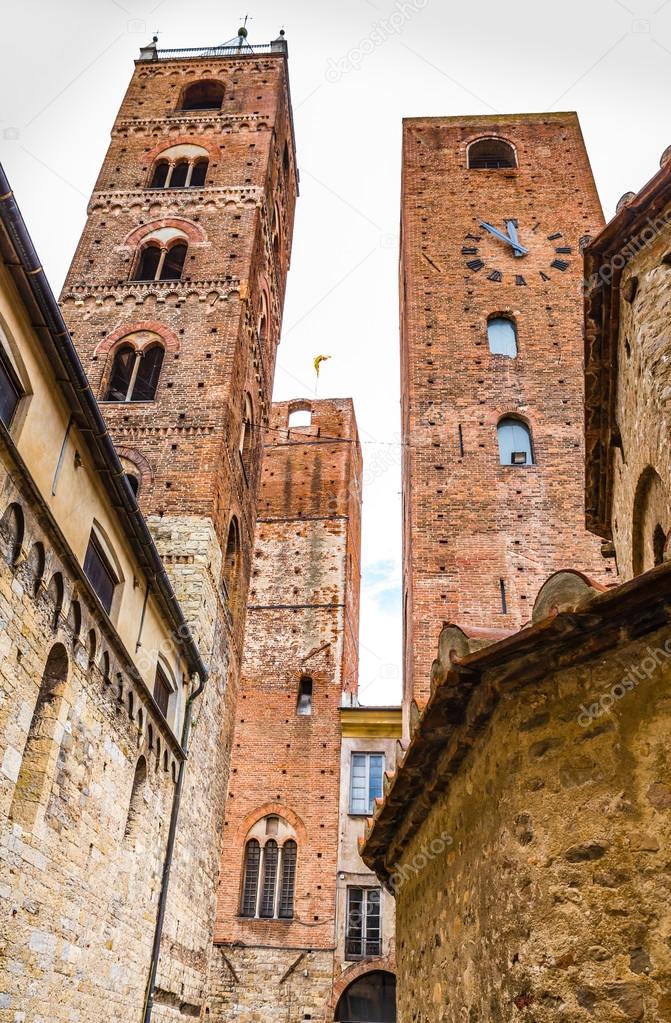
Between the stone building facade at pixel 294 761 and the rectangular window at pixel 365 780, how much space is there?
0.66 feet

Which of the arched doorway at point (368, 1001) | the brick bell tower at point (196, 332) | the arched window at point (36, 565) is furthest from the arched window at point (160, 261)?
the arched doorway at point (368, 1001)

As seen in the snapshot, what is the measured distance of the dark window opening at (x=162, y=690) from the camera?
1119 centimetres

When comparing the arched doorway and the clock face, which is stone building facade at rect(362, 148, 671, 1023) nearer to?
the clock face

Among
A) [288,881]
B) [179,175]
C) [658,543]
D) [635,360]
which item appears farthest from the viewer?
[179,175]

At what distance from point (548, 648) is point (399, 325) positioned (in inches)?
742

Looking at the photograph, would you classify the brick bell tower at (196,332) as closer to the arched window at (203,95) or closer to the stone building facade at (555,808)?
the arched window at (203,95)

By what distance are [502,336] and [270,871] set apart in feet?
46.1

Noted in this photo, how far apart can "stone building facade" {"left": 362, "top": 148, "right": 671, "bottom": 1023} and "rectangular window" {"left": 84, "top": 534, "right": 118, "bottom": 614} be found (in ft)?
16.6

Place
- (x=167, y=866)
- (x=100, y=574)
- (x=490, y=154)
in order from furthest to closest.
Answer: (x=490, y=154) < (x=167, y=866) < (x=100, y=574)

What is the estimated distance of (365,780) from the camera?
2078cm

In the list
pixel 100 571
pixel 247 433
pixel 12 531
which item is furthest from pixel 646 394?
pixel 247 433

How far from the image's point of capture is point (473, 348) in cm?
1588
